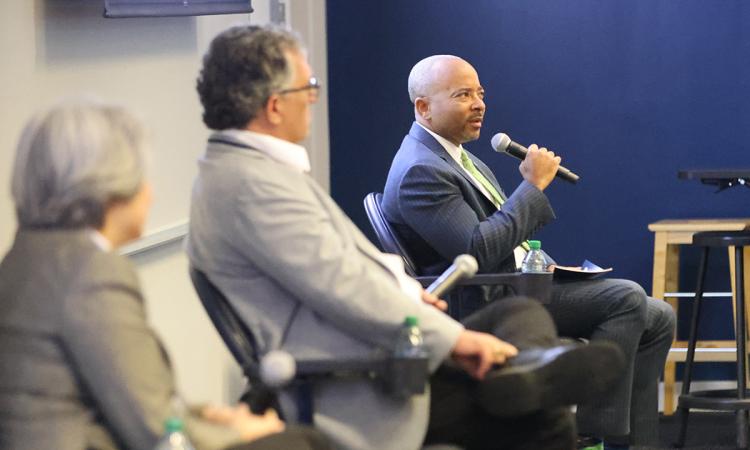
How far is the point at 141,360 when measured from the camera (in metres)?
1.68

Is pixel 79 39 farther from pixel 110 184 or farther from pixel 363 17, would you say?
pixel 363 17

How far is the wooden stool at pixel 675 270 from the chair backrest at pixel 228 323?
2.91 m

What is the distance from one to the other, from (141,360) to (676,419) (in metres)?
3.64

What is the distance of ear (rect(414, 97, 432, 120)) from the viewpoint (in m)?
3.89

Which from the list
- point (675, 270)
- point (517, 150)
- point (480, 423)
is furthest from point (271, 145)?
point (675, 270)

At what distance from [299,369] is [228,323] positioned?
17 centimetres

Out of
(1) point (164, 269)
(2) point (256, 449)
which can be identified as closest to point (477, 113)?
(1) point (164, 269)

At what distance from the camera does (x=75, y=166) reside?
5.59ft

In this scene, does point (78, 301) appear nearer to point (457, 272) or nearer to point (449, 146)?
point (457, 272)

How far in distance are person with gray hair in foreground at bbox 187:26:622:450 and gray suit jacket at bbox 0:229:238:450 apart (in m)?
0.60

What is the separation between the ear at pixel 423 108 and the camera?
3.89m

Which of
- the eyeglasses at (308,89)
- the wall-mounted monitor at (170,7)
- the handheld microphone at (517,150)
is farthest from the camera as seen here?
the handheld microphone at (517,150)

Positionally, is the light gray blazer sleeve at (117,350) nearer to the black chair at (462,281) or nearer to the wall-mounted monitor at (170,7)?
the wall-mounted monitor at (170,7)

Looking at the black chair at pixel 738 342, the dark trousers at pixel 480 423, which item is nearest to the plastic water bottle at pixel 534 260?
the black chair at pixel 738 342
